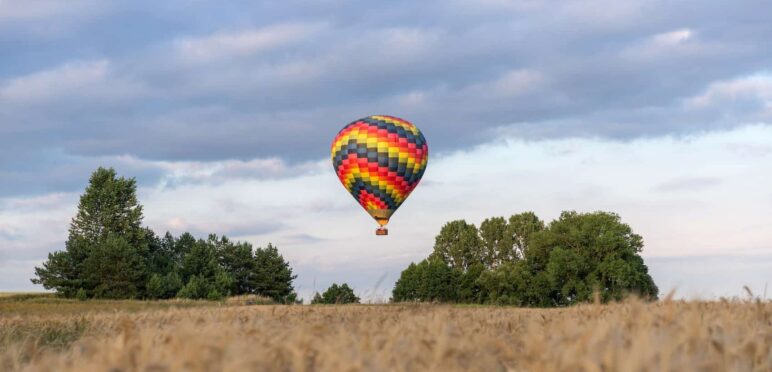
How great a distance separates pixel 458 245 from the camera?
106 metres

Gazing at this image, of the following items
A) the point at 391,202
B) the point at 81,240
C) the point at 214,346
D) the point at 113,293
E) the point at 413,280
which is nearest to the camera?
the point at 214,346

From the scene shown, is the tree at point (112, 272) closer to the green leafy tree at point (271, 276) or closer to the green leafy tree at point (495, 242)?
the green leafy tree at point (271, 276)

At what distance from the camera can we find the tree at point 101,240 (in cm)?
8381

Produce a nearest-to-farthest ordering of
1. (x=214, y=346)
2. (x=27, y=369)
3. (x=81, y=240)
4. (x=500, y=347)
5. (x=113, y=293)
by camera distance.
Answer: (x=214, y=346)
(x=27, y=369)
(x=500, y=347)
(x=113, y=293)
(x=81, y=240)

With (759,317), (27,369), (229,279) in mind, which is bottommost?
(27,369)

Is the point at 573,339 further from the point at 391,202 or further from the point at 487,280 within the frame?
the point at 487,280

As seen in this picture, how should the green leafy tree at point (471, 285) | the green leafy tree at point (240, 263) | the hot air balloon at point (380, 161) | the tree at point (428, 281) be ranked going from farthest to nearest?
the green leafy tree at point (240, 263) < the tree at point (428, 281) < the green leafy tree at point (471, 285) < the hot air balloon at point (380, 161)

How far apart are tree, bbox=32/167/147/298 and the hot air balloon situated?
3440 centimetres

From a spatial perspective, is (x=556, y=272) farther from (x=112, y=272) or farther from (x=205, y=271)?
(x=112, y=272)

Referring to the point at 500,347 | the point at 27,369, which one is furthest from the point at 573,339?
the point at 27,369

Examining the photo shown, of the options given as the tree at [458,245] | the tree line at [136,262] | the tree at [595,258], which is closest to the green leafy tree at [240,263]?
the tree line at [136,262]

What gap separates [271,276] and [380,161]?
146 feet

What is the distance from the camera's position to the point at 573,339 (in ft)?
21.2

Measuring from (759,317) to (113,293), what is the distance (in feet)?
263
